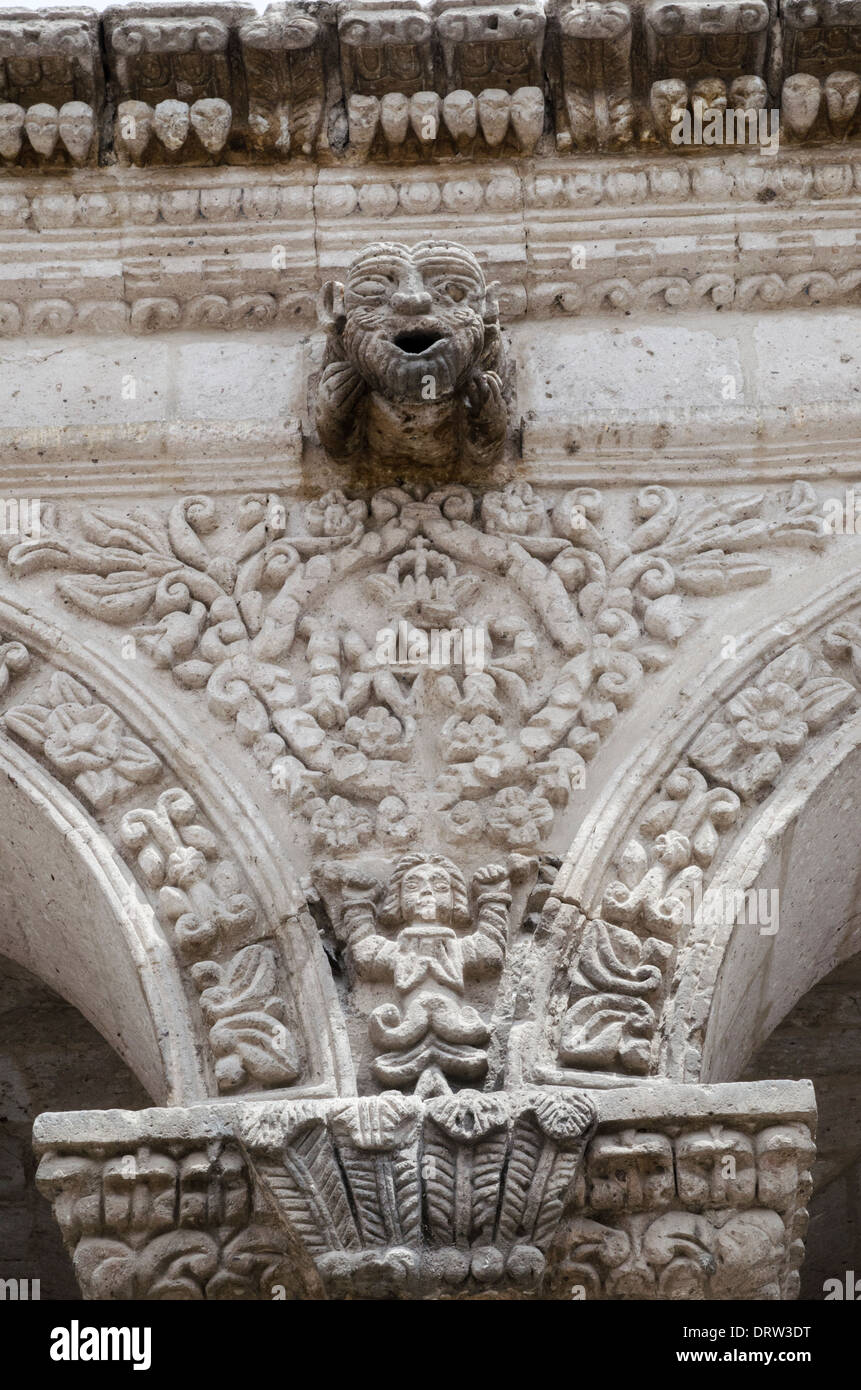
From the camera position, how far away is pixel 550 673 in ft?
13.0

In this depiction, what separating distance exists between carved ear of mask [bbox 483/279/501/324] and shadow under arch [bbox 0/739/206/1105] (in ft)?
3.93

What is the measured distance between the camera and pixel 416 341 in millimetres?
4102

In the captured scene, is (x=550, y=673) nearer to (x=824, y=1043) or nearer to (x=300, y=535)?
(x=300, y=535)

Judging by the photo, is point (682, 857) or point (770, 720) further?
point (770, 720)

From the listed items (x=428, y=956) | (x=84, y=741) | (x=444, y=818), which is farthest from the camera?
(x=84, y=741)

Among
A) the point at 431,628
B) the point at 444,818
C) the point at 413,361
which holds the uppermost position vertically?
the point at 413,361

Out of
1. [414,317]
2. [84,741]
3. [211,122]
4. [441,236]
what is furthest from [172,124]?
[84,741]

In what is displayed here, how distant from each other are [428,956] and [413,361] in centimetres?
115

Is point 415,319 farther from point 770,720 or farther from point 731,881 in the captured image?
point 731,881

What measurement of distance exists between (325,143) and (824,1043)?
2308 mm

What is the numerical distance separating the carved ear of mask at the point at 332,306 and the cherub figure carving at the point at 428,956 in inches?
44.0

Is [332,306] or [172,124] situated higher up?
[172,124]

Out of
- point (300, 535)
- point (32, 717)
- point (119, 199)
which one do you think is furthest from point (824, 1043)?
point (119, 199)

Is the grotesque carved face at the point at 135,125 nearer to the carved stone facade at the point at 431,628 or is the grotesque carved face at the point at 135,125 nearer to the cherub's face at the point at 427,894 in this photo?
the carved stone facade at the point at 431,628
